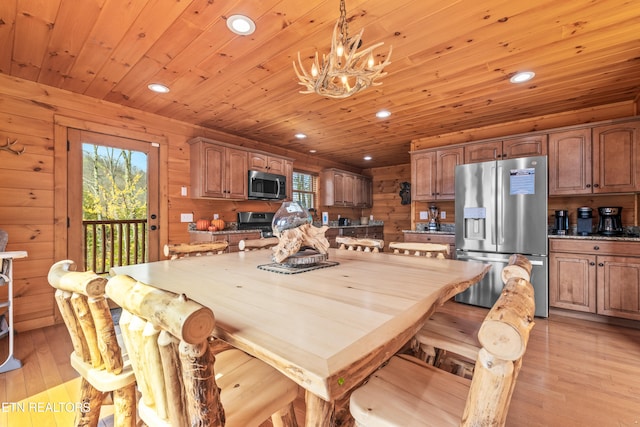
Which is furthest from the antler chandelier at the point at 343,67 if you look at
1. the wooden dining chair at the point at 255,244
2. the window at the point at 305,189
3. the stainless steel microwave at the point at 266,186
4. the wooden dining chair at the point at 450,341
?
the window at the point at 305,189

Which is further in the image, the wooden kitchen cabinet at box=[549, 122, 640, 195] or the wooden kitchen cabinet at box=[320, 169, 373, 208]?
the wooden kitchen cabinet at box=[320, 169, 373, 208]

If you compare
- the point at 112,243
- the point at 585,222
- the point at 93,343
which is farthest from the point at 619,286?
the point at 112,243

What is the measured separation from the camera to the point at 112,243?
405 centimetres

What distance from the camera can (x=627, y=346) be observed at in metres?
2.37

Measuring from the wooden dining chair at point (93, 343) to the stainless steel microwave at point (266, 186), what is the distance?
3.16m

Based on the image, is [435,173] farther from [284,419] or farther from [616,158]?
[284,419]

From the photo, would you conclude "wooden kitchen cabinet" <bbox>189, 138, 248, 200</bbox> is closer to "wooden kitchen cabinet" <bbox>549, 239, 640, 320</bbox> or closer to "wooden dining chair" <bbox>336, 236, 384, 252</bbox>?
"wooden dining chair" <bbox>336, 236, 384, 252</bbox>

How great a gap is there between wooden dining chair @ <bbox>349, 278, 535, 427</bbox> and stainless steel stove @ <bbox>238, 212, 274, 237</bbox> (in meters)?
3.45

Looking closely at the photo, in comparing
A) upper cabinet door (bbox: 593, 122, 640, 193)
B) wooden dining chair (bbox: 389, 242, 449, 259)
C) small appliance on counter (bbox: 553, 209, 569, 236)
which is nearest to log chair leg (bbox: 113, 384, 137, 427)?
wooden dining chair (bbox: 389, 242, 449, 259)

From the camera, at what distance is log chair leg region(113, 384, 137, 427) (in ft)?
3.53

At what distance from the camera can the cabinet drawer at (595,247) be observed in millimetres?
2723

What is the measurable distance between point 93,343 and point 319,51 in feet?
7.32

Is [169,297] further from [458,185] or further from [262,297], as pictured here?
[458,185]

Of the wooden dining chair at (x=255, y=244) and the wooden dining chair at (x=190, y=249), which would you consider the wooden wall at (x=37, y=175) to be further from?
the wooden dining chair at (x=255, y=244)
